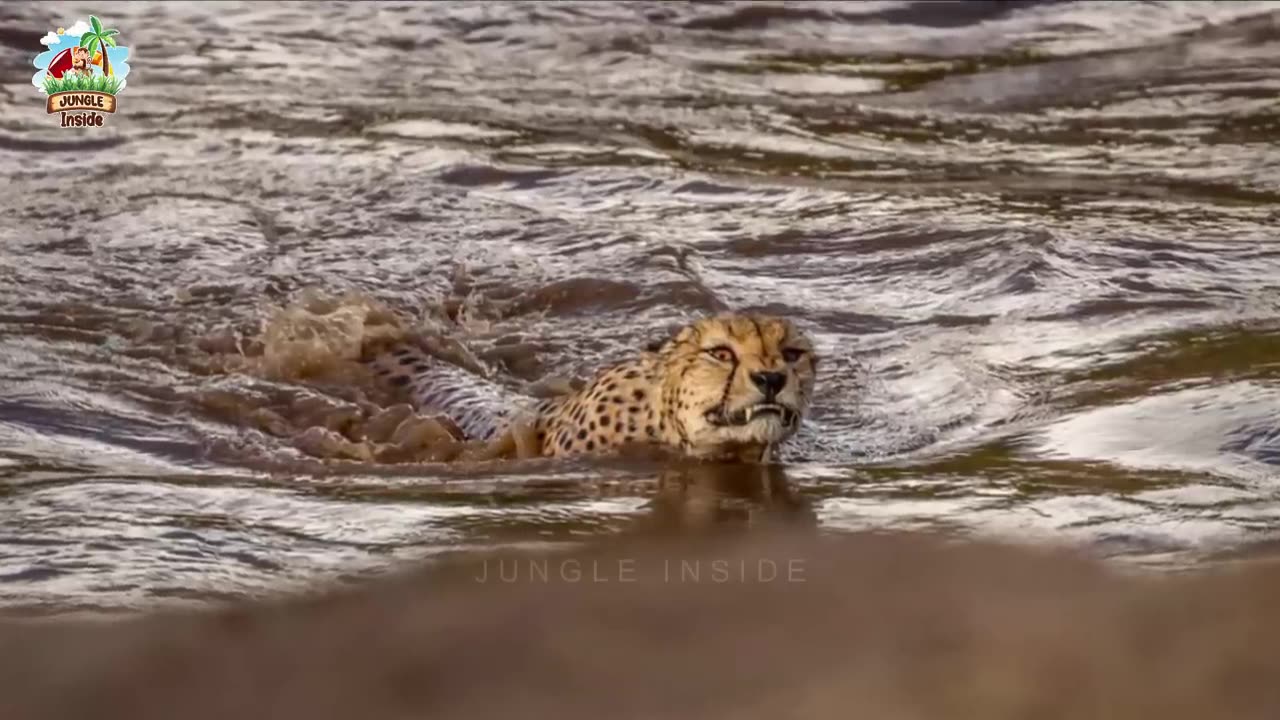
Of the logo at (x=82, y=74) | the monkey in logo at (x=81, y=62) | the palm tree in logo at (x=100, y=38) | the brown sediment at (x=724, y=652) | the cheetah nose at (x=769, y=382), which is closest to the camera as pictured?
the brown sediment at (x=724, y=652)

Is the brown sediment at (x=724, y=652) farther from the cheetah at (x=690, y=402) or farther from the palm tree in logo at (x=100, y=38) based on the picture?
the palm tree in logo at (x=100, y=38)

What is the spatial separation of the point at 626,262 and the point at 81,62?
4.53 meters

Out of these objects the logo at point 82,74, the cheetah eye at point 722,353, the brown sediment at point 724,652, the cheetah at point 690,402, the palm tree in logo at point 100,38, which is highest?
the palm tree in logo at point 100,38

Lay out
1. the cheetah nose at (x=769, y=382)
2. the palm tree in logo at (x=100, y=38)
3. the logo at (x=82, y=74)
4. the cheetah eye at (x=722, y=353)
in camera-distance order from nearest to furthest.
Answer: the cheetah nose at (x=769, y=382) → the cheetah eye at (x=722, y=353) → the logo at (x=82, y=74) → the palm tree in logo at (x=100, y=38)

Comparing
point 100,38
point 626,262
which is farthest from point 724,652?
point 100,38

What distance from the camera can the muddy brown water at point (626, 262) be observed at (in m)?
5.50

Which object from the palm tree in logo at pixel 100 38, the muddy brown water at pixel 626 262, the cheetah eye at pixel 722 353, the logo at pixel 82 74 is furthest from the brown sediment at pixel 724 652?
the palm tree in logo at pixel 100 38

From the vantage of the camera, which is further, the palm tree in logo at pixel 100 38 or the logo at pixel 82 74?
the palm tree in logo at pixel 100 38

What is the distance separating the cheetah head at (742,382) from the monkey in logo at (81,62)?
6834mm

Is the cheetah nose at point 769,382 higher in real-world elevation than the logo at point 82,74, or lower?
lower

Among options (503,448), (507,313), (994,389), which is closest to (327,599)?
(503,448)

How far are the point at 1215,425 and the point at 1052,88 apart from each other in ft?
21.4

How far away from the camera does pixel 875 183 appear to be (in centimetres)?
1023

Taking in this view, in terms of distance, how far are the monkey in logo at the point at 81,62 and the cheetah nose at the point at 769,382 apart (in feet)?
23.5
